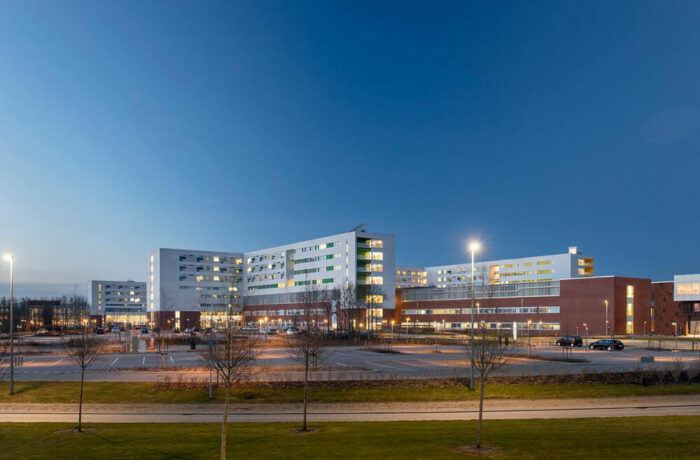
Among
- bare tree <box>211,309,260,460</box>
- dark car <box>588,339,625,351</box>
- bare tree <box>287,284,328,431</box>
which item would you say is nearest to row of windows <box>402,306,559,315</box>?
dark car <box>588,339,625,351</box>

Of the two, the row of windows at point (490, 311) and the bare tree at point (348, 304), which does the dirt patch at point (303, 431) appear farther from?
the row of windows at point (490, 311)

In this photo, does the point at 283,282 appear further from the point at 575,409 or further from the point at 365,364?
the point at 575,409

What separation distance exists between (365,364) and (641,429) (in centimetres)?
2585

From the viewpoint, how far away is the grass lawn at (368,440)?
16.9m

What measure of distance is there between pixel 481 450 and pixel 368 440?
3898 millimetres

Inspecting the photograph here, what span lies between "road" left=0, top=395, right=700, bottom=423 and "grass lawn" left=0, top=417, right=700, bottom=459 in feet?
5.27

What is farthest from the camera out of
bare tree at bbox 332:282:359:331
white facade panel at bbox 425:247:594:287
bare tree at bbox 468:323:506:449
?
white facade panel at bbox 425:247:594:287

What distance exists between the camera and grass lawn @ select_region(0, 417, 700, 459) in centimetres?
1689

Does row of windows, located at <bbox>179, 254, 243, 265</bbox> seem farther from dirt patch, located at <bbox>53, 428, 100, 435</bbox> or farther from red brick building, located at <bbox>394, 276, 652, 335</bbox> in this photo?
dirt patch, located at <bbox>53, 428, 100, 435</bbox>

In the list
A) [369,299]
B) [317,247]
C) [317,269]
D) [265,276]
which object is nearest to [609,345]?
[369,299]

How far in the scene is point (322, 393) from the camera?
29.0 m

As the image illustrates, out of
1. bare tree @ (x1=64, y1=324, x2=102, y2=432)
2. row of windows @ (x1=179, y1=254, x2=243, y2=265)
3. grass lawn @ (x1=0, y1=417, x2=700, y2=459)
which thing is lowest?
grass lawn @ (x1=0, y1=417, x2=700, y2=459)

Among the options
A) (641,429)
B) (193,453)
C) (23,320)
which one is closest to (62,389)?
(193,453)

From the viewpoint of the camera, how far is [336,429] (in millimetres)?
20984
